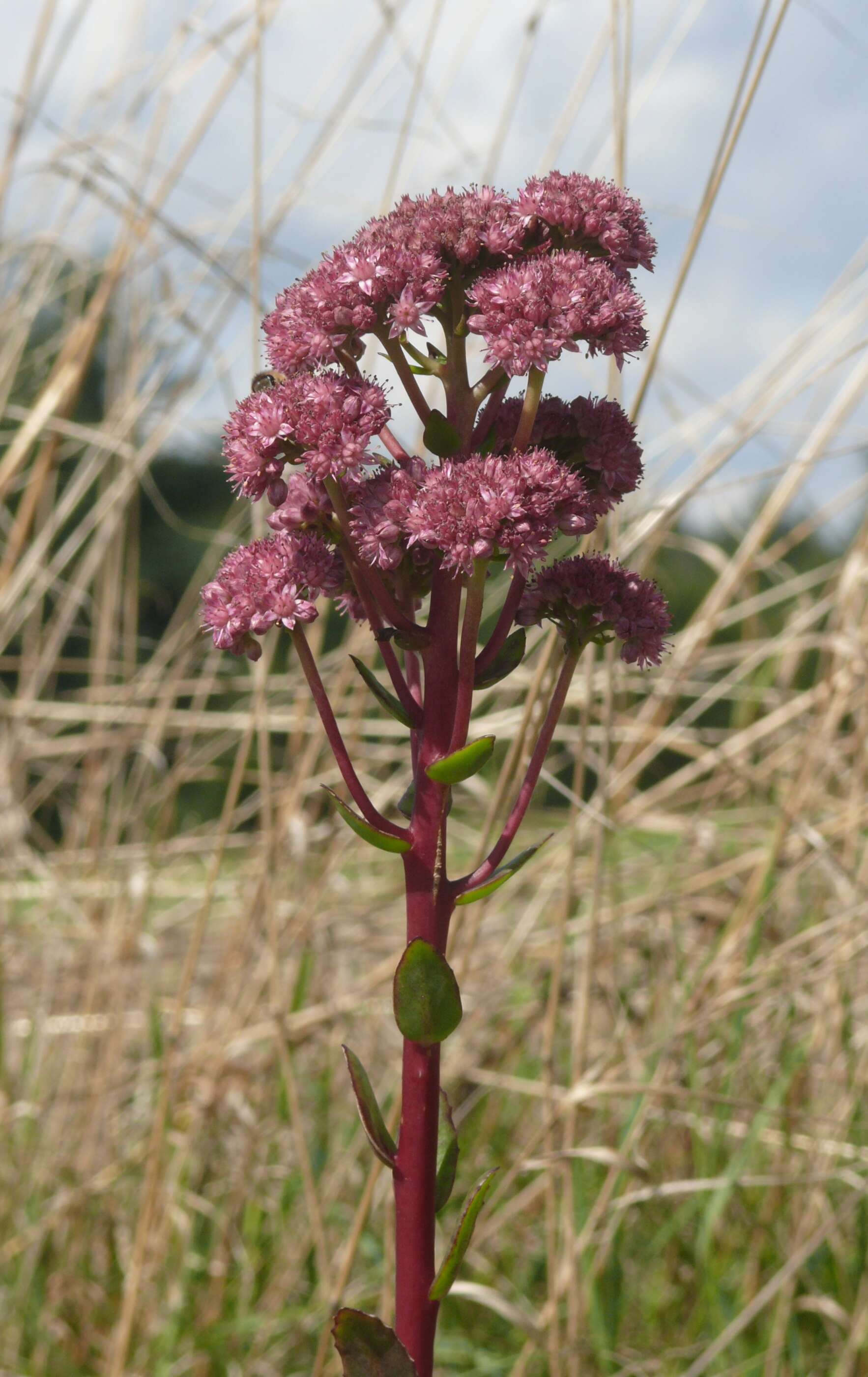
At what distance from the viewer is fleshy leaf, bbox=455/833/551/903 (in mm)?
681

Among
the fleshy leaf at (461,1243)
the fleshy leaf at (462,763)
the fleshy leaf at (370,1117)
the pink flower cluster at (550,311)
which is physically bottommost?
the fleshy leaf at (461,1243)

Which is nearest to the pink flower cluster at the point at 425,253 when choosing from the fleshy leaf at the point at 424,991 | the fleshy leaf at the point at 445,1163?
the fleshy leaf at the point at 424,991

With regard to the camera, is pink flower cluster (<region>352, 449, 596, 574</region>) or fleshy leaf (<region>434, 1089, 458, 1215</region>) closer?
pink flower cluster (<region>352, 449, 596, 574</region>)

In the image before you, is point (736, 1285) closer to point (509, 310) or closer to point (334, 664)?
point (334, 664)

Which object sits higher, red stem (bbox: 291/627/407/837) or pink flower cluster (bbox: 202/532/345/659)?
pink flower cluster (bbox: 202/532/345/659)

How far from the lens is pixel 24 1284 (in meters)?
1.91

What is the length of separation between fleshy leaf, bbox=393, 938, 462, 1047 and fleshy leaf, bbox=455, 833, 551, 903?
0.11ft

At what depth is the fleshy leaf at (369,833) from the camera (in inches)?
26.1

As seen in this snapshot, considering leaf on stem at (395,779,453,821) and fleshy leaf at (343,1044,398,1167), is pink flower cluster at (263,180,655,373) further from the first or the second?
fleshy leaf at (343,1044,398,1167)

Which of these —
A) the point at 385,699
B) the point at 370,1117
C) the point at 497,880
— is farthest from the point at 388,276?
the point at 370,1117

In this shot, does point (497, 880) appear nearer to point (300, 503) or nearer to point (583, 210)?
point (300, 503)

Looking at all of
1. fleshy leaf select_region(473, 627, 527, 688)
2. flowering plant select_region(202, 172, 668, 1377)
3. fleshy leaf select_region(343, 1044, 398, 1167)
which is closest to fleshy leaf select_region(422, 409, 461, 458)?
flowering plant select_region(202, 172, 668, 1377)

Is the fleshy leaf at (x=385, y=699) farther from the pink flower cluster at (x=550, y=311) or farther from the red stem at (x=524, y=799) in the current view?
the pink flower cluster at (x=550, y=311)

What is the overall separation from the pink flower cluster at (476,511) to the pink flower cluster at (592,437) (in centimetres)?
4
